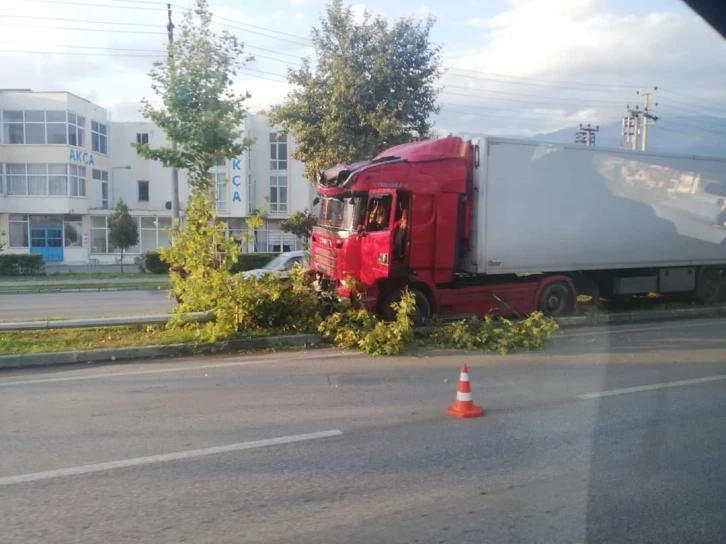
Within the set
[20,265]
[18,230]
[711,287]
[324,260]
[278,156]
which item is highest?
[278,156]

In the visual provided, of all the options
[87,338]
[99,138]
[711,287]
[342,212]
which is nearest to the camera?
[87,338]

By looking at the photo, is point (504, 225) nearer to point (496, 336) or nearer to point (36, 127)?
point (496, 336)

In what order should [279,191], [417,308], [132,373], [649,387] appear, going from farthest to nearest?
[279,191] → [417,308] → [132,373] → [649,387]

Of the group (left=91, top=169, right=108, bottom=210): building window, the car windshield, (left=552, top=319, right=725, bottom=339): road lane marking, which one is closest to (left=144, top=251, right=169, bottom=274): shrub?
(left=91, top=169, right=108, bottom=210): building window

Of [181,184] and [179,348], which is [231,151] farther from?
[181,184]

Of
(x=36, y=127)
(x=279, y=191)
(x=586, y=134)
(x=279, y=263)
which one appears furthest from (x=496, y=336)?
(x=279, y=191)

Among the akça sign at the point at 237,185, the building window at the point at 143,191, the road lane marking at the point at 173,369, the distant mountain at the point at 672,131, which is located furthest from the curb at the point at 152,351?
the building window at the point at 143,191

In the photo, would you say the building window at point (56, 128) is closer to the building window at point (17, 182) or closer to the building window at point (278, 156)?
the building window at point (17, 182)

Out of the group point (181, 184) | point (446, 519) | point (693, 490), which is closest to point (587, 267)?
point (693, 490)

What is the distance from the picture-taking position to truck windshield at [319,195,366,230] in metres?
12.5

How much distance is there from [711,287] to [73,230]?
40.1 metres

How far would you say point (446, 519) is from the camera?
4.66 meters

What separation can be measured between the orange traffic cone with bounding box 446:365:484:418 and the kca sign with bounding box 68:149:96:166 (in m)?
41.4

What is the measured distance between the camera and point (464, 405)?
280 inches
